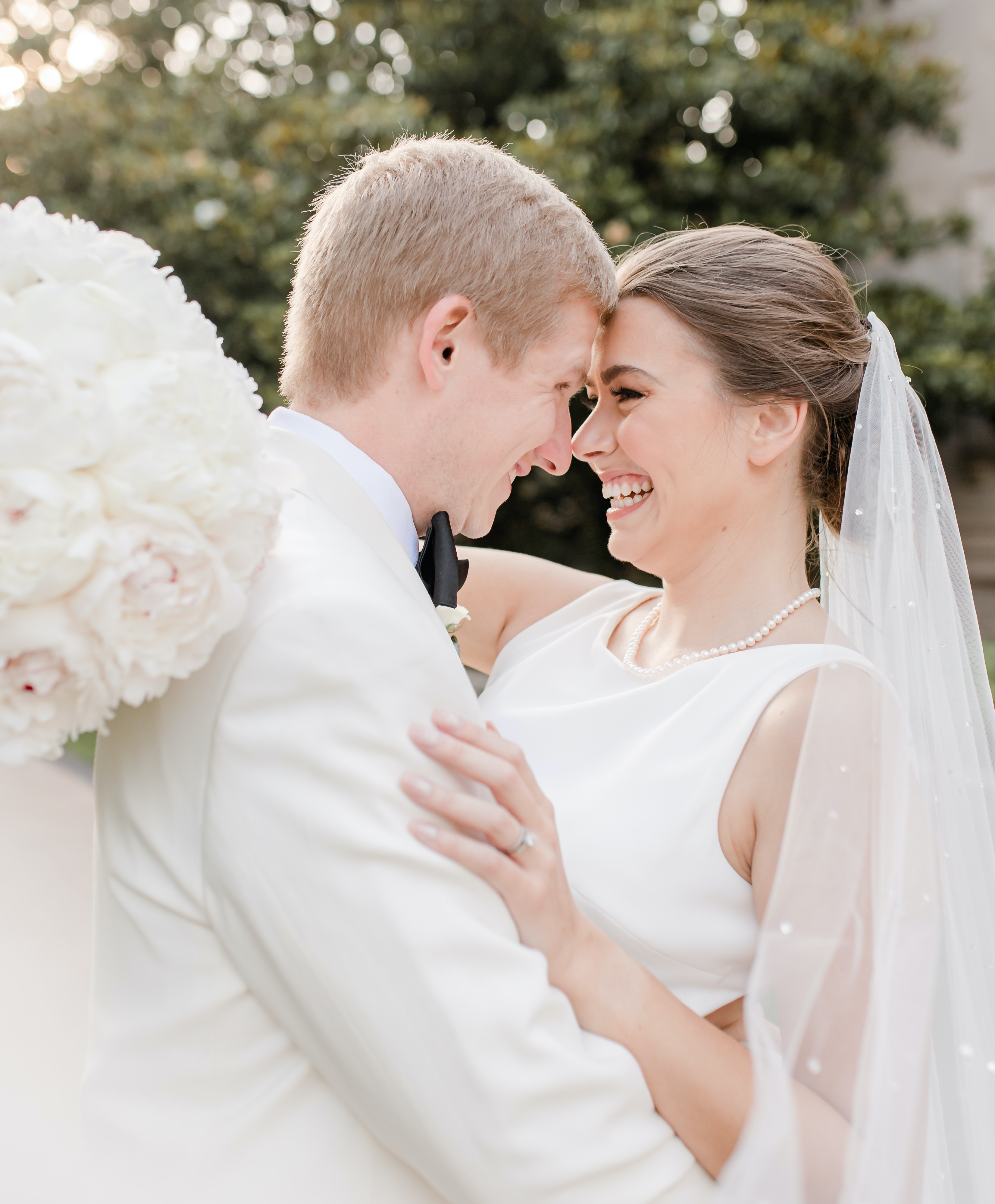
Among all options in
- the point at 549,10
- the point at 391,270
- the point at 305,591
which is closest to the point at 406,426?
the point at 391,270

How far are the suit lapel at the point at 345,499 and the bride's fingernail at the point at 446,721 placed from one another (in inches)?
9.6

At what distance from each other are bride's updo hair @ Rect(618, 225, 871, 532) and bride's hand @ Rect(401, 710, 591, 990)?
1.29 metres

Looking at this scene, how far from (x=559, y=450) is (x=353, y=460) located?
505 mm

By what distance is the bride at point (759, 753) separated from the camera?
1.43m

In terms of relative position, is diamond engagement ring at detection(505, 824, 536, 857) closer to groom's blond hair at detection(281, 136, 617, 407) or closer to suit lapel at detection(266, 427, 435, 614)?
suit lapel at detection(266, 427, 435, 614)

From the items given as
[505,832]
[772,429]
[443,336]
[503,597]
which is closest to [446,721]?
[505,832]

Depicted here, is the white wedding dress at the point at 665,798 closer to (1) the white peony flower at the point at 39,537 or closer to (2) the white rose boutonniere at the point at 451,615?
(2) the white rose boutonniere at the point at 451,615

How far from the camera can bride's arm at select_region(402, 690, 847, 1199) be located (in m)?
1.26

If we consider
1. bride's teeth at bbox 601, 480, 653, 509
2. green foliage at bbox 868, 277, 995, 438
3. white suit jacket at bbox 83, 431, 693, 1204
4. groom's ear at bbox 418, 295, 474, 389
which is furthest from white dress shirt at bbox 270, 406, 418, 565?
green foliage at bbox 868, 277, 995, 438

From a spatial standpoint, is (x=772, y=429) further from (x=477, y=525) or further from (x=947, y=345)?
(x=947, y=345)

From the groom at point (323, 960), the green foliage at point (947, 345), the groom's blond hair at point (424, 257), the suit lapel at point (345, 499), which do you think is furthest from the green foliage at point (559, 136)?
the groom at point (323, 960)

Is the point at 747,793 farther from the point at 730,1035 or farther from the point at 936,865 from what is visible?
the point at 730,1035

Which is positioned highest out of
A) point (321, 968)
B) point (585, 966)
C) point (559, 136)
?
point (559, 136)

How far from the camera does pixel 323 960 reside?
1179 millimetres
